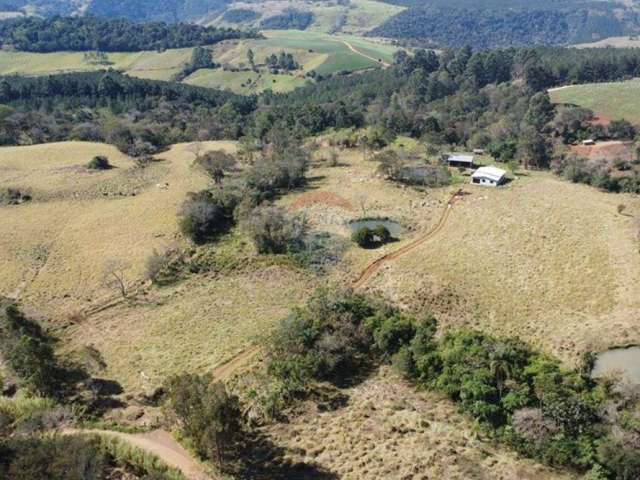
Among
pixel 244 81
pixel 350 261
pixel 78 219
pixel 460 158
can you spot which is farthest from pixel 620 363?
pixel 244 81

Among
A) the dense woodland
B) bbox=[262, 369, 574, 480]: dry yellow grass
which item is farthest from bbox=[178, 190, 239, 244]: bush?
the dense woodland

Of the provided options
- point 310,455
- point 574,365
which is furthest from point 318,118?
point 310,455

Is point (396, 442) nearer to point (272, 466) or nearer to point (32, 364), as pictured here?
point (272, 466)

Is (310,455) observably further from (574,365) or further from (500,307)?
(500,307)

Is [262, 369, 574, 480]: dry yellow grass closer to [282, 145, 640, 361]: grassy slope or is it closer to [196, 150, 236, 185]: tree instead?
[282, 145, 640, 361]: grassy slope

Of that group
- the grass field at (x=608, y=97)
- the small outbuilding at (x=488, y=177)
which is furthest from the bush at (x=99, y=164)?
the grass field at (x=608, y=97)
